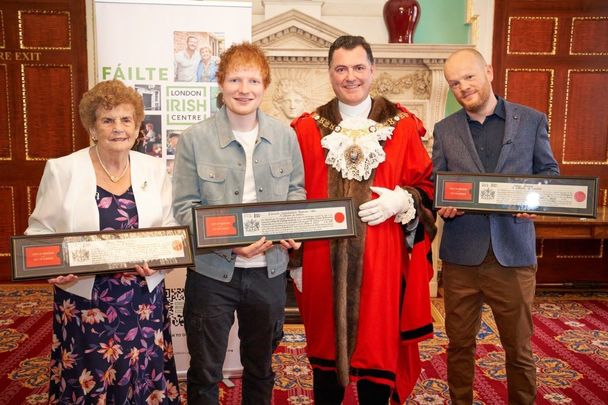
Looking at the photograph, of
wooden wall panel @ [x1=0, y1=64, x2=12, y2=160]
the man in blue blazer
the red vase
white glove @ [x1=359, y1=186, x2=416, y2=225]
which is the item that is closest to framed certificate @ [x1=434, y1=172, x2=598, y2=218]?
the man in blue blazer

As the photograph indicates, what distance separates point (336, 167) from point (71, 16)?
144 inches

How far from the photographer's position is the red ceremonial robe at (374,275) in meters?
1.90

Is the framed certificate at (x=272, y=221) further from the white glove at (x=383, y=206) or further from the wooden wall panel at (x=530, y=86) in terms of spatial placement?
the wooden wall panel at (x=530, y=86)

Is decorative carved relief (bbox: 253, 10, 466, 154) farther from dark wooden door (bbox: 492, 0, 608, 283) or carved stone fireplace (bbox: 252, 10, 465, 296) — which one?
dark wooden door (bbox: 492, 0, 608, 283)

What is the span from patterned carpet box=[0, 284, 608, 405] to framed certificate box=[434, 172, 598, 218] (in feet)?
3.85

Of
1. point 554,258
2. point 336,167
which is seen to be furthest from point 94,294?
point 554,258

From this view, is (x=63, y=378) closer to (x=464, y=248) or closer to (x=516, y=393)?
(x=464, y=248)

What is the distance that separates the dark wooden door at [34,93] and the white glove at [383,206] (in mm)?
3641

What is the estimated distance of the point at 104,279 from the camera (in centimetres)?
166

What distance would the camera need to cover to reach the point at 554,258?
15.4ft

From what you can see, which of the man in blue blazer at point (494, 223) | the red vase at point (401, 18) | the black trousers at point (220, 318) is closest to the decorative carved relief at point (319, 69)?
the red vase at point (401, 18)

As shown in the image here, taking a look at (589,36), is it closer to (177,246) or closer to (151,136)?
(151,136)

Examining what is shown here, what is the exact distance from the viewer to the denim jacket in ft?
5.54

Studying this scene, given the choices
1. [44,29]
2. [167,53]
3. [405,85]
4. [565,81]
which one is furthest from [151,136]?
[565,81]
